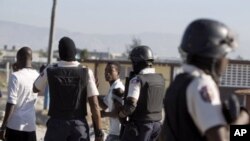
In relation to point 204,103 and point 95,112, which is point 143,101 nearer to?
point 95,112

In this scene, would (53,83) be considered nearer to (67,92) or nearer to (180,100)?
(67,92)

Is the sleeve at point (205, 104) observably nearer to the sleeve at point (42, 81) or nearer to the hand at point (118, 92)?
the sleeve at point (42, 81)

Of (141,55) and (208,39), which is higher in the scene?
(208,39)

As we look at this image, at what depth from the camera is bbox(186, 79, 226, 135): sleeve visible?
3.18 meters

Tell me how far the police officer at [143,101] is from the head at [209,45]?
2774 mm

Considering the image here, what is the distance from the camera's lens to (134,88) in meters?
6.20

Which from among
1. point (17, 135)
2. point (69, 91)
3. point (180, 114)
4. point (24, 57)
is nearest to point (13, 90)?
point (24, 57)

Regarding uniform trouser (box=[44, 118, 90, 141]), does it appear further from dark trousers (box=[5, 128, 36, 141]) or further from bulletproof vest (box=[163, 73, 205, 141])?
bulletproof vest (box=[163, 73, 205, 141])

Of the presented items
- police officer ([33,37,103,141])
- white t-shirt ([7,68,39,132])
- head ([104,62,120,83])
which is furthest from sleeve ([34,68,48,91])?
head ([104,62,120,83])

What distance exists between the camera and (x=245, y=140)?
4031mm

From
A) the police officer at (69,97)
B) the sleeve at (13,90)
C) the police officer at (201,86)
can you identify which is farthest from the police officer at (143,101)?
the police officer at (201,86)

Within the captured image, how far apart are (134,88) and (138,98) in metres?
0.13

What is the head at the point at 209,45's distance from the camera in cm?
332

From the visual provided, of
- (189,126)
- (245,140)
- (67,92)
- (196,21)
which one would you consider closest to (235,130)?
(245,140)
